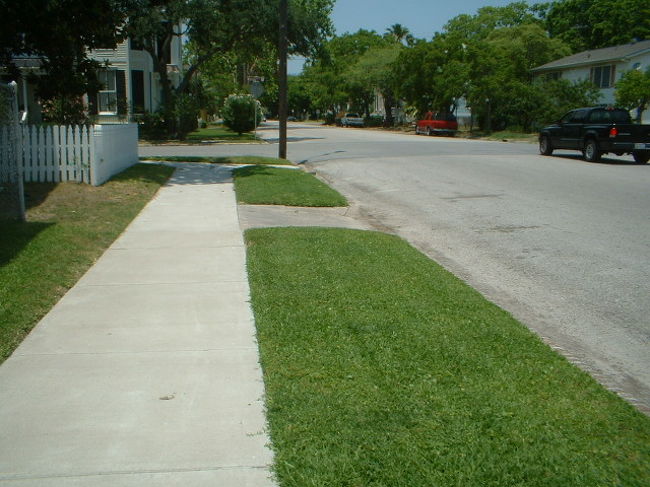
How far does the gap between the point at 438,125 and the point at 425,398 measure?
46019mm

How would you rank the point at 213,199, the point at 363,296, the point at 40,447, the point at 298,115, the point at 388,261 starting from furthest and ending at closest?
1. the point at 298,115
2. the point at 213,199
3. the point at 388,261
4. the point at 363,296
5. the point at 40,447

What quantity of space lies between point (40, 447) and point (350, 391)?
1749 millimetres

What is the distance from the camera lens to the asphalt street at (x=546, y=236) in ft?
18.5

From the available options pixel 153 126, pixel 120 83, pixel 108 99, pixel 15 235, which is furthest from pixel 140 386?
pixel 120 83

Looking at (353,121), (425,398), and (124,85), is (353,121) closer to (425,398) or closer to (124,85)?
(124,85)

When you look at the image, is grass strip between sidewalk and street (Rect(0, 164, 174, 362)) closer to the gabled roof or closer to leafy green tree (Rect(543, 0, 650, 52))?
the gabled roof

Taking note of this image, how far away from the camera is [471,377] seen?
440 cm

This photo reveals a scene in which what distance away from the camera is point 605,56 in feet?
157


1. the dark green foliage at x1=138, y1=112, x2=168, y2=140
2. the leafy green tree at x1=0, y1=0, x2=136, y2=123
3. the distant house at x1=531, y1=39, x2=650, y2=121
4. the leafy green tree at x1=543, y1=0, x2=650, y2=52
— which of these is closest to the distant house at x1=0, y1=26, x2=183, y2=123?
the dark green foliage at x1=138, y1=112, x2=168, y2=140

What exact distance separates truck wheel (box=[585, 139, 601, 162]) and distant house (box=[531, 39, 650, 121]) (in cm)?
2309

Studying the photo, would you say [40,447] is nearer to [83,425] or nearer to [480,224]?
[83,425]

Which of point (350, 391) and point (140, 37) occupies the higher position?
point (140, 37)

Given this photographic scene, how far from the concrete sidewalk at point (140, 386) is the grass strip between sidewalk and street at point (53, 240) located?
0.19 meters

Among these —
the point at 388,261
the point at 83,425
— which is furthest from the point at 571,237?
the point at 83,425
